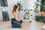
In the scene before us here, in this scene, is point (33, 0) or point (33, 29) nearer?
point (33, 29)

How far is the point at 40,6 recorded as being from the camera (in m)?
1.26

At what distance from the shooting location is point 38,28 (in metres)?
1.04

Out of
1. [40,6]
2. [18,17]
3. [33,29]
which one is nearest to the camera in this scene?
[33,29]

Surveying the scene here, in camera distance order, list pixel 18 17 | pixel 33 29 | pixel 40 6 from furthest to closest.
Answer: pixel 40 6 → pixel 18 17 → pixel 33 29

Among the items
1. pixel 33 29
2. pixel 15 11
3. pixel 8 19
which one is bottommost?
pixel 33 29

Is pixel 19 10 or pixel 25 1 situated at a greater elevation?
pixel 25 1

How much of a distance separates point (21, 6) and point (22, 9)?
55mm

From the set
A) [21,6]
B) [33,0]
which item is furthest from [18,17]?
[33,0]

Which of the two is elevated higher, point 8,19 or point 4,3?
point 4,3

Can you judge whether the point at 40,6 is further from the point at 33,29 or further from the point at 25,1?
the point at 33,29

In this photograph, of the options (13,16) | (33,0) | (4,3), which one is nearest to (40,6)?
(33,0)

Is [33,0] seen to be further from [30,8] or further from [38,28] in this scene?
[38,28]

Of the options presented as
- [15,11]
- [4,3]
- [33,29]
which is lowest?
[33,29]

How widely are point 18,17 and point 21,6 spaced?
199 millimetres
